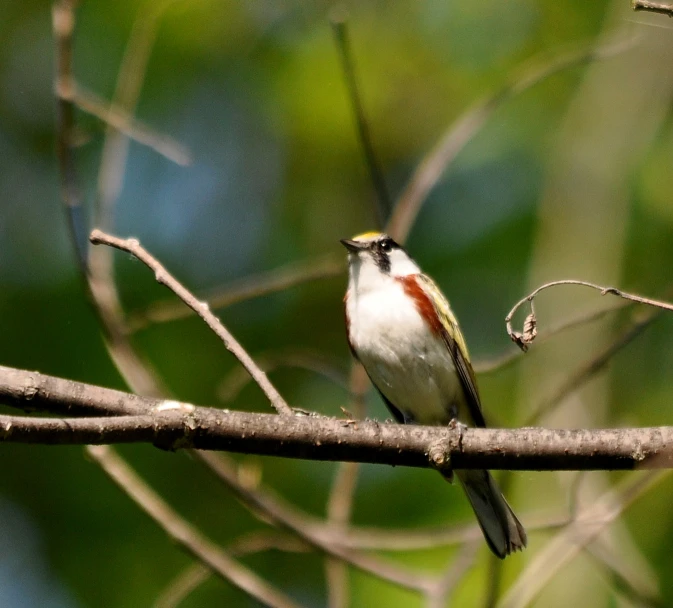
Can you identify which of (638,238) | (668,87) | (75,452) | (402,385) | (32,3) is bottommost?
(402,385)

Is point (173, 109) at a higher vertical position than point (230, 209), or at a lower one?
higher

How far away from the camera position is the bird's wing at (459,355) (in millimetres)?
4480

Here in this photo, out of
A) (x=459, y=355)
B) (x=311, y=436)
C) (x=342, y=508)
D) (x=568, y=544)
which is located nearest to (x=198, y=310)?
(x=311, y=436)

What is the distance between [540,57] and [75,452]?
387cm

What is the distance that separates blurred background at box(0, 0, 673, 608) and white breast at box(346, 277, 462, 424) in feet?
0.95

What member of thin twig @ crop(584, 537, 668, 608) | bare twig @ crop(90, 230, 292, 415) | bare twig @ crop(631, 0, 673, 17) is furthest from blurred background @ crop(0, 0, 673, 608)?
bare twig @ crop(631, 0, 673, 17)

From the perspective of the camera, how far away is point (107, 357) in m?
5.39

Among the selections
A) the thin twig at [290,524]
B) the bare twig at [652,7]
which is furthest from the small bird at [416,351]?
the bare twig at [652,7]

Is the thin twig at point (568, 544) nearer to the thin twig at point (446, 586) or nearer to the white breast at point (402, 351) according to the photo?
the thin twig at point (446, 586)

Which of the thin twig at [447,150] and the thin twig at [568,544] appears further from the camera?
the thin twig at [447,150]

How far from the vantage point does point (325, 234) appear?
280 inches

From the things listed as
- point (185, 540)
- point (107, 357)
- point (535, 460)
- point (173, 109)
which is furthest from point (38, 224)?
point (535, 460)

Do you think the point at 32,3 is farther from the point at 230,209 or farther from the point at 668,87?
the point at 668,87

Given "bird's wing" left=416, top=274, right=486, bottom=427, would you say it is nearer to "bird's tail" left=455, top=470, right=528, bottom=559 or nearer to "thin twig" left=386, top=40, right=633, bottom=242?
"bird's tail" left=455, top=470, right=528, bottom=559
